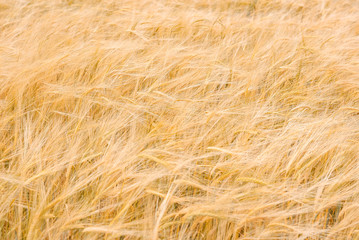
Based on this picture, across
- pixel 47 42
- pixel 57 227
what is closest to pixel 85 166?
pixel 57 227

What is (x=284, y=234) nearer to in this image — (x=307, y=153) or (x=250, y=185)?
(x=250, y=185)

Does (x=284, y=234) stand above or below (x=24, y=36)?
below

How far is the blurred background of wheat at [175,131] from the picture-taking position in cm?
82

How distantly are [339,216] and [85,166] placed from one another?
2.30ft

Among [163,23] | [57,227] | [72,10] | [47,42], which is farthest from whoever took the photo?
[72,10]

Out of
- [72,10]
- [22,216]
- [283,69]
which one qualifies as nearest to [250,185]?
[22,216]

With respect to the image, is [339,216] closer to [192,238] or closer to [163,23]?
[192,238]

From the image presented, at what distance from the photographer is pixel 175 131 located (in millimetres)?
1015

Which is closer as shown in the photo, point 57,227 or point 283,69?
point 57,227

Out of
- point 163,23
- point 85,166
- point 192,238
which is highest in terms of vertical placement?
point 163,23

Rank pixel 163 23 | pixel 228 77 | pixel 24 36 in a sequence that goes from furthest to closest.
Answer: pixel 163 23 < pixel 24 36 < pixel 228 77

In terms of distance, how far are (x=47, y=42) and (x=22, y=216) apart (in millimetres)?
971

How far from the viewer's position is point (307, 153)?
0.98 m

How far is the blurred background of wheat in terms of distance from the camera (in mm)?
820
